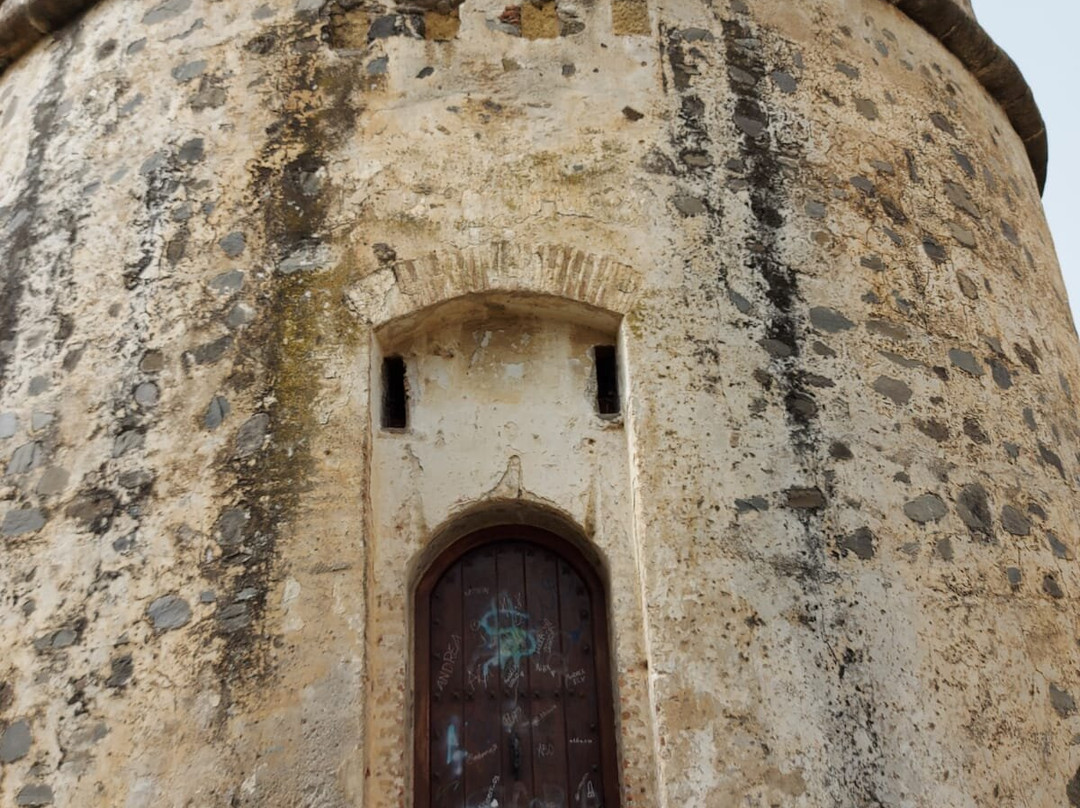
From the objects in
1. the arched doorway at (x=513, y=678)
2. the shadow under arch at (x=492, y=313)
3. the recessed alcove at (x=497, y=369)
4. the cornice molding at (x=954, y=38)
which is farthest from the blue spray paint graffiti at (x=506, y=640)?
the cornice molding at (x=954, y=38)

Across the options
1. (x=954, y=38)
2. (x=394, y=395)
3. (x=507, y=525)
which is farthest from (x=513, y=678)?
(x=954, y=38)

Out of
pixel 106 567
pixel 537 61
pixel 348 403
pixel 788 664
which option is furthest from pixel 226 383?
pixel 788 664

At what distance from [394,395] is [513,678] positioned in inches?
A: 49.4

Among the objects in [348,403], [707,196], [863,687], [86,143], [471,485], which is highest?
[86,143]

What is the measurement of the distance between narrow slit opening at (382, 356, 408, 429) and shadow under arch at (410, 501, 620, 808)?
0.51 metres

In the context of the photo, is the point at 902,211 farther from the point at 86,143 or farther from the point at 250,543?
the point at 86,143

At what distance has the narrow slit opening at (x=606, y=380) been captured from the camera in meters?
4.80

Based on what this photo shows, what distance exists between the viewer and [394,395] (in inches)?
191

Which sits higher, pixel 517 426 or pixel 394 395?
pixel 394 395

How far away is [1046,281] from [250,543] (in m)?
4.26

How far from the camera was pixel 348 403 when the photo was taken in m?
4.53

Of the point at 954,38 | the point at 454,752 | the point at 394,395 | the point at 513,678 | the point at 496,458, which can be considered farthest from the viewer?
the point at 954,38

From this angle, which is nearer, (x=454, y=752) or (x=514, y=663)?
(x=454, y=752)

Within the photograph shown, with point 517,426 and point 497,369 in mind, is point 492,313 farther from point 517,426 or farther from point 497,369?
point 517,426
